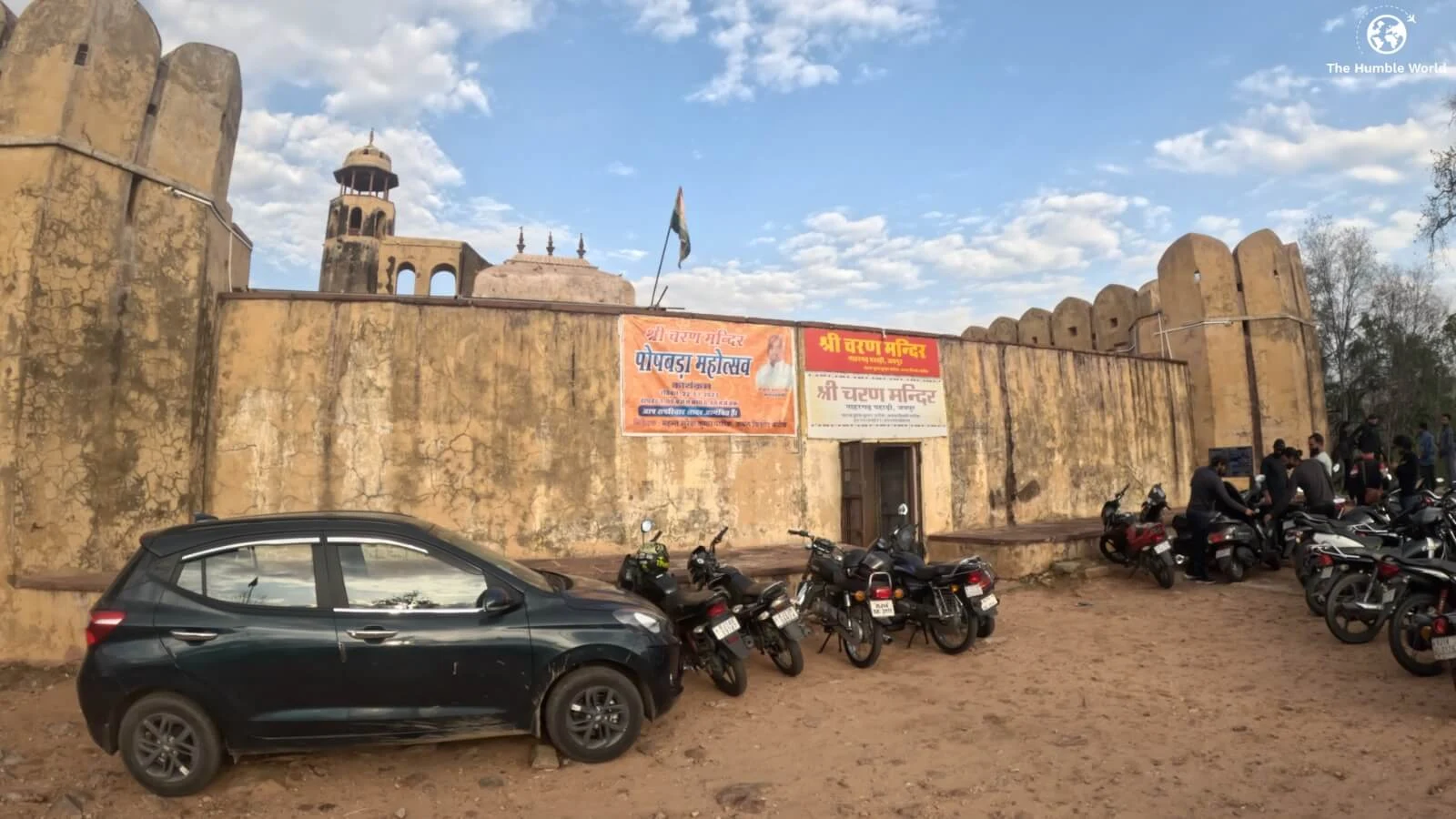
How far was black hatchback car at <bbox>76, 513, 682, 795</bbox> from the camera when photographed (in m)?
4.07

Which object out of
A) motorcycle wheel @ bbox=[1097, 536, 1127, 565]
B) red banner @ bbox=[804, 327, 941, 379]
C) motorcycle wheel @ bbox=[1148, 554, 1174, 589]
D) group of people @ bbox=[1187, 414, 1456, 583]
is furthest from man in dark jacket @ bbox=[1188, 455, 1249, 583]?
red banner @ bbox=[804, 327, 941, 379]

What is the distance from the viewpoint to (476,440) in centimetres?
852

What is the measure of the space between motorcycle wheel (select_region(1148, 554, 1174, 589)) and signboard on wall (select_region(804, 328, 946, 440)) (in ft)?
10.8

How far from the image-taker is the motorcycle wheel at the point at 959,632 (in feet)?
22.7

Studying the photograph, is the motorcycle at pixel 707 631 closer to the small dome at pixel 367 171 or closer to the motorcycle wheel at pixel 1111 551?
the motorcycle wheel at pixel 1111 551

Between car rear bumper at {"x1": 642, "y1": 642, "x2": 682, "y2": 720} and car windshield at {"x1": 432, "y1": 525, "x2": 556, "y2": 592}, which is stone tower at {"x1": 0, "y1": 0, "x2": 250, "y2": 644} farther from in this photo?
car rear bumper at {"x1": 642, "y1": 642, "x2": 682, "y2": 720}

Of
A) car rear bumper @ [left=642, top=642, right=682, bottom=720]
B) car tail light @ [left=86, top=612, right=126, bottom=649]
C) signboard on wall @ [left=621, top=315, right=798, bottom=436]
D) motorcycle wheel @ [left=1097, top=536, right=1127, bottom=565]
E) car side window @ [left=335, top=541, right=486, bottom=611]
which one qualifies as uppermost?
signboard on wall @ [left=621, top=315, right=798, bottom=436]

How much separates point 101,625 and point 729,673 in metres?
3.83

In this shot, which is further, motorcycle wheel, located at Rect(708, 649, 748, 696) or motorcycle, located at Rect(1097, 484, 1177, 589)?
motorcycle, located at Rect(1097, 484, 1177, 589)

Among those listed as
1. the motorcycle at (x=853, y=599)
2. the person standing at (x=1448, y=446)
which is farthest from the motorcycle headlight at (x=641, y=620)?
the person standing at (x=1448, y=446)

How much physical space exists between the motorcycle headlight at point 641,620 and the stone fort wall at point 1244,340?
11763 millimetres

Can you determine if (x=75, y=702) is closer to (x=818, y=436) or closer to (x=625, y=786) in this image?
(x=625, y=786)

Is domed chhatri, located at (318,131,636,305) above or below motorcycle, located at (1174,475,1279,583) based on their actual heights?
above

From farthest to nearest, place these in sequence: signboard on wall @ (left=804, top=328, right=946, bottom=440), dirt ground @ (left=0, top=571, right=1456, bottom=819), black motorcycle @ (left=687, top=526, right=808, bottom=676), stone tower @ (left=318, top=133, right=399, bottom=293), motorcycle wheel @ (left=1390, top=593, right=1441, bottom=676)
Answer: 1. stone tower @ (left=318, top=133, right=399, bottom=293)
2. signboard on wall @ (left=804, top=328, right=946, bottom=440)
3. black motorcycle @ (left=687, top=526, right=808, bottom=676)
4. motorcycle wheel @ (left=1390, top=593, right=1441, bottom=676)
5. dirt ground @ (left=0, top=571, right=1456, bottom=819)
